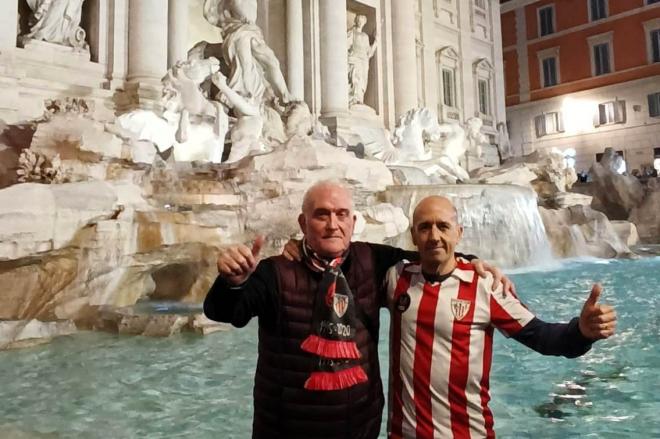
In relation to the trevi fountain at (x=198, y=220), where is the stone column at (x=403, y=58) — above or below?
above

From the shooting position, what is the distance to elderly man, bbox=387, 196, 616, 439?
135 centimetres

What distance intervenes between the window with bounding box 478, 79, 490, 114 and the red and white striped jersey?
18.6 m

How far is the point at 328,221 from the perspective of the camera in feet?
4.46

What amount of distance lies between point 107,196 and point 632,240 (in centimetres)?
1017

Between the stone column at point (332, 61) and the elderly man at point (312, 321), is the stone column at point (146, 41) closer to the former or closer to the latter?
the stone column at point (332, 61)

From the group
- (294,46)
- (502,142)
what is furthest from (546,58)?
(294,46)

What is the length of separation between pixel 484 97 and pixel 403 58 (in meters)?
5.70

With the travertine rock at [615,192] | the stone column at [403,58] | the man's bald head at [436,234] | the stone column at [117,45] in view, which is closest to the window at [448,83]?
the stone column at [403,58]

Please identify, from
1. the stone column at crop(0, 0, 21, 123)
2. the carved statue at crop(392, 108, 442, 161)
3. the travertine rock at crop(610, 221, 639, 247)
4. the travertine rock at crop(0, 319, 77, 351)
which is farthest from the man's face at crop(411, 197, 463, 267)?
the travertine rock at crop(610, 221, 639, 247)

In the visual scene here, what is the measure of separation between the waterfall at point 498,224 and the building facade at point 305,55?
4294 millimetres

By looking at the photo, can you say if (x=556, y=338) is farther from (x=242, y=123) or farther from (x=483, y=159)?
(x=483, y=159)

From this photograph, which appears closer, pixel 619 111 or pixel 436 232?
pixel 436 232

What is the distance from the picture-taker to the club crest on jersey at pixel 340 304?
133cm

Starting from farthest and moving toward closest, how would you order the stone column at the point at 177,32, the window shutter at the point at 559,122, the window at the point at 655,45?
the window shutter at the point at 559,122, the window at the point at 655,45, the stone column at the point at 177,32
